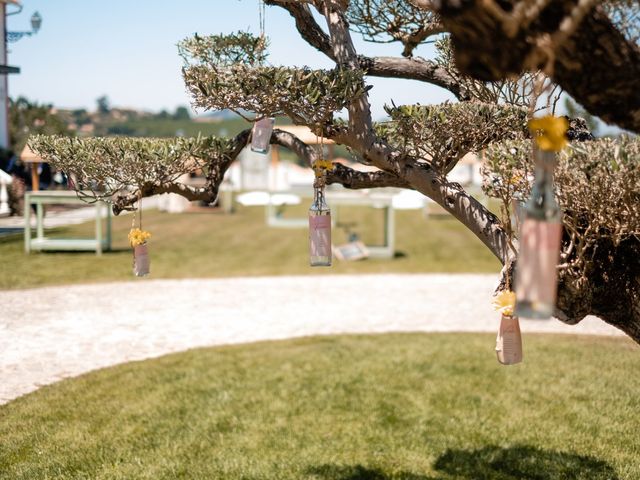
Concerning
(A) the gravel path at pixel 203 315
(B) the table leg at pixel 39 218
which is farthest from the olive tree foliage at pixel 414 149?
(B) the table leg at pixel 39 218

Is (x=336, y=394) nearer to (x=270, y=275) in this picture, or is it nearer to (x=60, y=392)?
(x=60, y=392)

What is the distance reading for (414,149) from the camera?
432cm

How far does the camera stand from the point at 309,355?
30.0 feet

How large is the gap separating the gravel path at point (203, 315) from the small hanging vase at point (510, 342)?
18.6 ft

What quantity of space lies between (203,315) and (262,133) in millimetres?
7435

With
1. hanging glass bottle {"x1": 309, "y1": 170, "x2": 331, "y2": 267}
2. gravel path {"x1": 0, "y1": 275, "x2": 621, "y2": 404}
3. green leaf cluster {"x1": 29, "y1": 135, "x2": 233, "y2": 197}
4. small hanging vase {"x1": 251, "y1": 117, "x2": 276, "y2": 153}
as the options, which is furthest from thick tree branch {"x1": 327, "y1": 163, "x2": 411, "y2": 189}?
gravel path {"x1": 0, "y1": 275, "x2": 621, "y2": 404}

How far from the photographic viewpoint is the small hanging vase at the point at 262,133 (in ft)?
13.5

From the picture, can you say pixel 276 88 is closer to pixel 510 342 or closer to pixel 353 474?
pixel 510 342

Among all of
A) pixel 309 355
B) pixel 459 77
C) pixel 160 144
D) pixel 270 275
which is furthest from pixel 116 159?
pixel 270 275

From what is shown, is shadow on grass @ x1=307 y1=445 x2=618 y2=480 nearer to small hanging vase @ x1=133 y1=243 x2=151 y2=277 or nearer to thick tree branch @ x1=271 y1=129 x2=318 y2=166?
small hanging vase @ x1=133 y1=243 x2=151 y2=277

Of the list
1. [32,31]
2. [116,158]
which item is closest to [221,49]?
[116,158]

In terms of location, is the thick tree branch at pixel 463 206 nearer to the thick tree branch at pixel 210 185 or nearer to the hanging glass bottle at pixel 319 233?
the hanging glass bottle at pixel 319 233

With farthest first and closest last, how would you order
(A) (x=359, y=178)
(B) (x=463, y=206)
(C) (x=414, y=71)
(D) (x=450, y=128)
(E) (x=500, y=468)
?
1. (E) (x=500, y=468)
2. (C) (x=414, y=71)
3. (A) (x=359, y=178)
4. (D) (x=450, y=128)
5. (B) (x=463, y=206)

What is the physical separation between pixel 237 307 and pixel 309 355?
9.54ft
